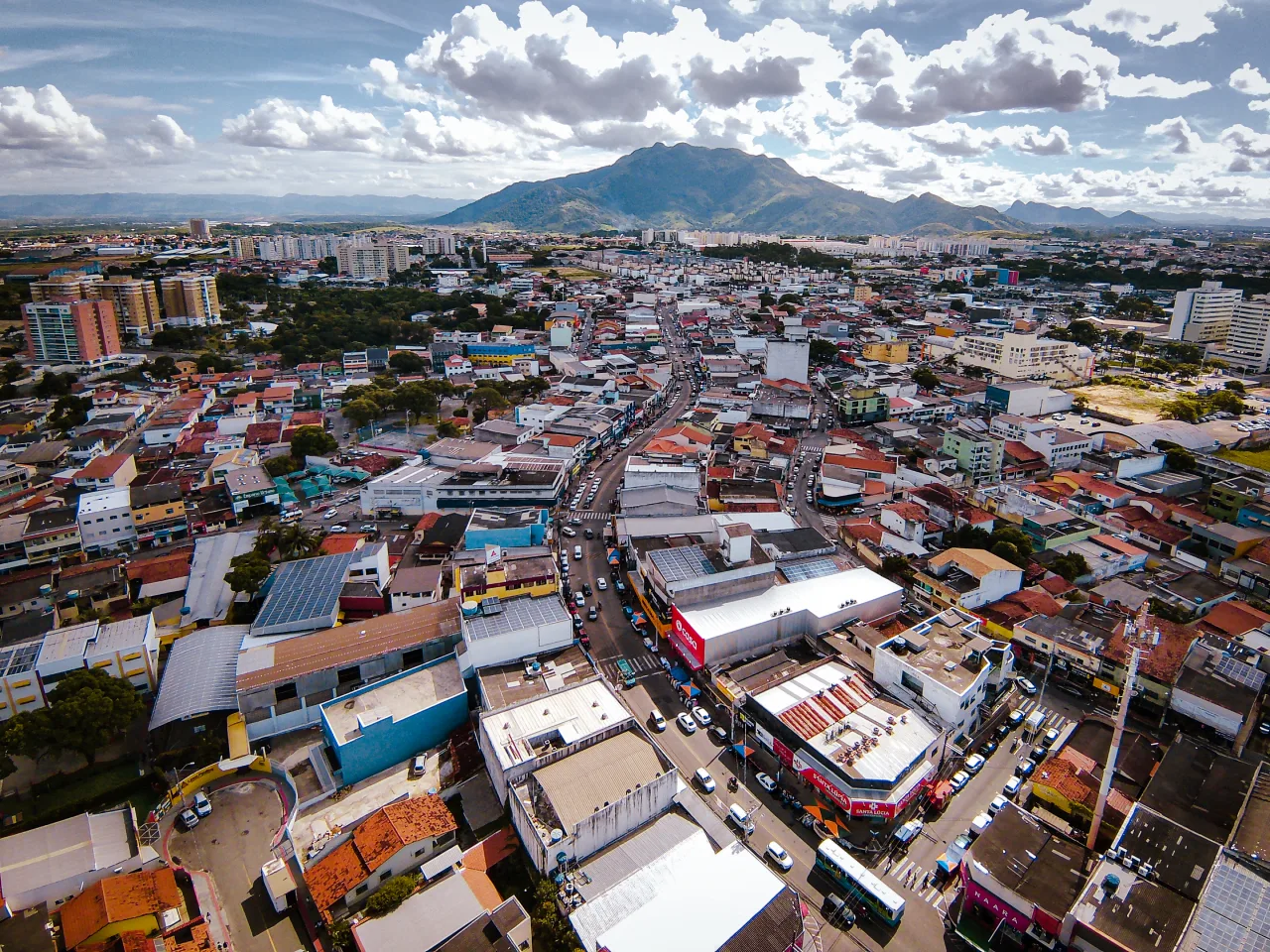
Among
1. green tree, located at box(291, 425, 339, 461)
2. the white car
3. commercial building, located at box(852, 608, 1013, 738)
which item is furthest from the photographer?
green tree, located at box(291, 425, 339, 461)

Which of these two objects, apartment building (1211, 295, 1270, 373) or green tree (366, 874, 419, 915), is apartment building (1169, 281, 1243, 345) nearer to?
apartment building (1211, 295, 1270, 373)

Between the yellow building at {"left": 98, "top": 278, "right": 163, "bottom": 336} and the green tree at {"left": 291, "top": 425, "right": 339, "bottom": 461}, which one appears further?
the yellow building at {"left": 98, "top": 278, "right": 163, "bottom": 336}

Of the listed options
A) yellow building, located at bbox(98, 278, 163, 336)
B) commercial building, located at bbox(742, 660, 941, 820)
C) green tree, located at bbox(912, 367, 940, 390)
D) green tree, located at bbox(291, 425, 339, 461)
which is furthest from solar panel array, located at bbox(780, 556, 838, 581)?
yellow building, located at bbox(98, 278, 163, 336)

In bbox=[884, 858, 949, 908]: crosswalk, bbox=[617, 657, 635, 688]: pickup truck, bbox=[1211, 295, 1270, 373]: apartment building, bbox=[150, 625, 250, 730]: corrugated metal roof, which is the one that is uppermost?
bbox=[1211, 295, 1270, 373]: apartment building

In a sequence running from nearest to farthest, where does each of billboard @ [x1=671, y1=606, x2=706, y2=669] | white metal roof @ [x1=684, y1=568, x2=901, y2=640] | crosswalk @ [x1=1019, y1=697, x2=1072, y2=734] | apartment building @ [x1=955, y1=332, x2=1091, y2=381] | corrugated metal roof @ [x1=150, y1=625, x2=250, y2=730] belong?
corrugated metal roof @ [x1=150, y1=625, x2=250, y2=730] → crosswalk @ [x1=1019, y1=697, x2=1072, y2=734] → billboard @ [x1=671, y1=606, x2=706, y2=669] → white metal roof @ [x1=684, y1=568, x2=901, y2=640] → apartment building @ [x1=955, y1=332, x2=1091, y2=381]

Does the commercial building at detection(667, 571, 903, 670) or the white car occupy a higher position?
the commercial building at detection(667, 571, 903, 670)

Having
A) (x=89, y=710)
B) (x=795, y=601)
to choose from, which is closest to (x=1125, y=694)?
(x=795, y=601)
